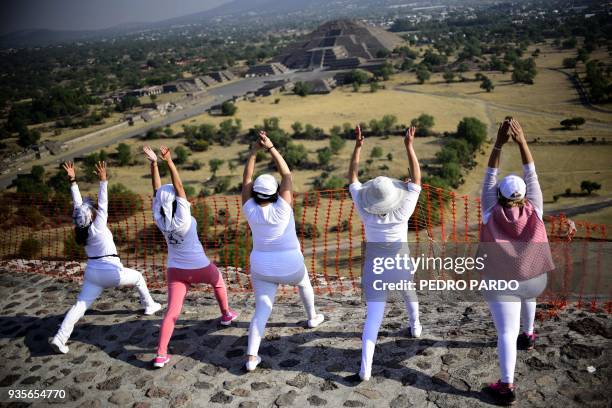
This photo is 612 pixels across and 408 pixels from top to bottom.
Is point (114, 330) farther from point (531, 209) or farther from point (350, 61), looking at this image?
point (350, 61)

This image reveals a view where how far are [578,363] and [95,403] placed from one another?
3880 millimetres

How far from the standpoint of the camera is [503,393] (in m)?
3.35

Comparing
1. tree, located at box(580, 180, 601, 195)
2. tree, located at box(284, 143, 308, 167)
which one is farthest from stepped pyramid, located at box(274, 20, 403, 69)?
tree, located at box(580, 180, 601, 195)

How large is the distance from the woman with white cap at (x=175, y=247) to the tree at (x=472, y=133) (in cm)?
2437

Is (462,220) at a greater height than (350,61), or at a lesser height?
lesser

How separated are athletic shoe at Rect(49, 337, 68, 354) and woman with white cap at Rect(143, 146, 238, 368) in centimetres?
107

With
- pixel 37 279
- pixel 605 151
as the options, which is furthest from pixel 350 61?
pixel 37 279

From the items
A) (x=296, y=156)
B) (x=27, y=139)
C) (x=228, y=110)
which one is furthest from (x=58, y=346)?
(x=27, y=139)

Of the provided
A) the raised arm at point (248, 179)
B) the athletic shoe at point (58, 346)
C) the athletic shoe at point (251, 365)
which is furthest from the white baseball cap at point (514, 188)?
the athletic shoe at point (58, 346)

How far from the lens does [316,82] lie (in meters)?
49.7

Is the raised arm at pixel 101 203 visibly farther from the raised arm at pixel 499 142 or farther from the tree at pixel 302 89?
the tree at pixel 302 89

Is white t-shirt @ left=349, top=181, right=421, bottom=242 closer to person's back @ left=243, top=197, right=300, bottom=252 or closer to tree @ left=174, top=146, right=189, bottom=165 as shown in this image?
person's back @ left=243, top=197, right=300, bottom=252

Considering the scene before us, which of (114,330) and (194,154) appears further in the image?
(194,154)

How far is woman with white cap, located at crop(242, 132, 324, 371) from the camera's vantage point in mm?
3781
